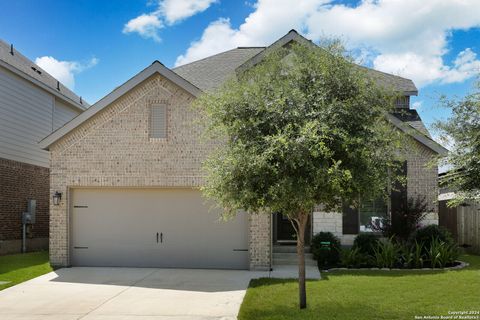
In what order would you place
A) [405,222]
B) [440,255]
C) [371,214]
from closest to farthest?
[440,255] < [405,222] < [371,214]

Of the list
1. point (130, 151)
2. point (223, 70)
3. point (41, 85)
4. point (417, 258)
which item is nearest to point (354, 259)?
point (417, 258)

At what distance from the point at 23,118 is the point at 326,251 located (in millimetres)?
11902

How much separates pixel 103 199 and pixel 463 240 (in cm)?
1242

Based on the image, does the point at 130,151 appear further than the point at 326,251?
Yes

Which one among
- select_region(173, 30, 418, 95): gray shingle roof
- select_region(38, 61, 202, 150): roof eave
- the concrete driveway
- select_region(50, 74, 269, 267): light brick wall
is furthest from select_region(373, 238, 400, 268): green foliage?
select_region(38, 61, 202, 150): roof eave

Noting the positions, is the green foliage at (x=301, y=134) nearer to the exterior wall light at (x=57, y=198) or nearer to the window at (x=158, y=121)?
the window at (x=158, y=121)

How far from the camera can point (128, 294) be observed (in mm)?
10891

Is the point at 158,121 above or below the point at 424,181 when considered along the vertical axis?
above

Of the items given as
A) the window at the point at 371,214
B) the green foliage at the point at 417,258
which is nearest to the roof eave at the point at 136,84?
the window at the point at 371,214

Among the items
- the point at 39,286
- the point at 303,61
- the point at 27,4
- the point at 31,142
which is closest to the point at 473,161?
the point at 303,61

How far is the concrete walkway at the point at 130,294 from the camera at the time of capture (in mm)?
9219

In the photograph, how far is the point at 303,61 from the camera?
357 inches

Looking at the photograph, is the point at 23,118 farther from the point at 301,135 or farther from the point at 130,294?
the point at 301,135

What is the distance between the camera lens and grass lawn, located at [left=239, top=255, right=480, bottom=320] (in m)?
8.72
